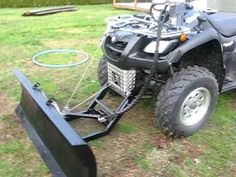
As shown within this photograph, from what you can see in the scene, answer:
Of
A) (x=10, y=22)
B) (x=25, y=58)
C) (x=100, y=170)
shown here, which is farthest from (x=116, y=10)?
(x=100, y=170)

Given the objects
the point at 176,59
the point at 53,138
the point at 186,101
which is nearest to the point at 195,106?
the point at 186,101

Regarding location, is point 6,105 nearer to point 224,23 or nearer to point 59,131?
point 59,131

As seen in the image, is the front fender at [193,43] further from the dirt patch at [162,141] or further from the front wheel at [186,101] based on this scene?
the dirt patch at [162,141]

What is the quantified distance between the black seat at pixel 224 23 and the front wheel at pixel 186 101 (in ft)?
1.44

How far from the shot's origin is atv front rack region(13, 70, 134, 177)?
2.57 metres

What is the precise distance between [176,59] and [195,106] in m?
0.54

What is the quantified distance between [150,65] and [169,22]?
47cm

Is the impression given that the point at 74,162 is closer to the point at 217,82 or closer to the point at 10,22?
the point at 217,82

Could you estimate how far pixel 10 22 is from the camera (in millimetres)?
8859

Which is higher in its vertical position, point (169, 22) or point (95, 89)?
point (169, 22)

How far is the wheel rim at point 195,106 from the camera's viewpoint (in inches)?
135

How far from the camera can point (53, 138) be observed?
2973 millimetres

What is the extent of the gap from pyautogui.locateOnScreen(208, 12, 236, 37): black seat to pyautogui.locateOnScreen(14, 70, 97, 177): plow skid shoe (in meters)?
1.61

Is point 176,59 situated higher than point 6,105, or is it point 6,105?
point 176,59
